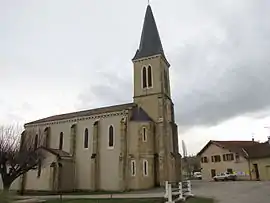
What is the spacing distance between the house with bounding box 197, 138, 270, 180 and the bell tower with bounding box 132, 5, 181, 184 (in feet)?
63.1

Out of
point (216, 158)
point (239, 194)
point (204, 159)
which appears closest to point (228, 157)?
point (216, 158)

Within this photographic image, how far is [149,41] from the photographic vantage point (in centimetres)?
4175

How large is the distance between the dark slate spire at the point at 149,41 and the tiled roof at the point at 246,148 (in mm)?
26261

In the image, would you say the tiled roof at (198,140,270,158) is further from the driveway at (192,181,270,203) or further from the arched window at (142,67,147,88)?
the arched window at (142,67,147,88)

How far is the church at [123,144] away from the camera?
3353 cm

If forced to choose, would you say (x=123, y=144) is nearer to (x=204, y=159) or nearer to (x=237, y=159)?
(x=237, y=159)

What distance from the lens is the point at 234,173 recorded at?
172ft

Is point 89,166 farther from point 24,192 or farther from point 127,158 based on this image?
point 24,192

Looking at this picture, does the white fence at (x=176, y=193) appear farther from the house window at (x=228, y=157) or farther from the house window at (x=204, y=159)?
the house window at (x=204, y=159)

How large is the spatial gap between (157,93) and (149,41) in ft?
29.0

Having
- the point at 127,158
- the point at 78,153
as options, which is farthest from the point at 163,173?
the point at 78,153

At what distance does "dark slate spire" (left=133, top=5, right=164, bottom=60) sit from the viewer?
40.8 m

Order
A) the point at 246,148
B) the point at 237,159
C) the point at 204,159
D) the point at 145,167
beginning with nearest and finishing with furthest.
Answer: the point at 145,167
the point at 237,159
the point at 246,148
the point at 204,159

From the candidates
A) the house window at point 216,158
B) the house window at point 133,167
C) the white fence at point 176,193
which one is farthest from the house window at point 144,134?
the house window at point 216,158
